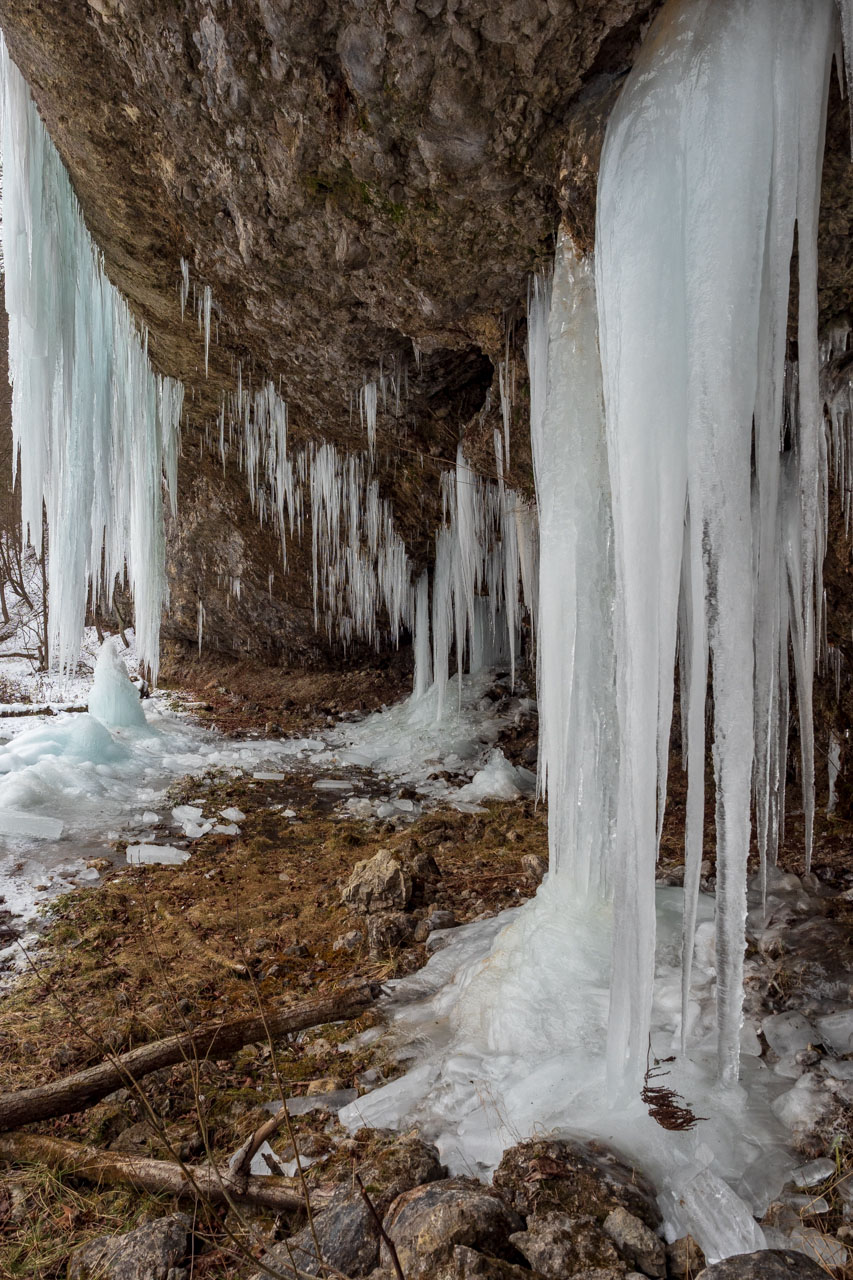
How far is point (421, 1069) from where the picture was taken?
2303 millimetres

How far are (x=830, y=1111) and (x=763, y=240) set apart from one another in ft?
7.68

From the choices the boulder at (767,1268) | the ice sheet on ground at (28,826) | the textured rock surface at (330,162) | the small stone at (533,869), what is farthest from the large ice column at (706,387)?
the ice sheet on ground at (28,826)

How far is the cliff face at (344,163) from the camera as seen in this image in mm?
2350

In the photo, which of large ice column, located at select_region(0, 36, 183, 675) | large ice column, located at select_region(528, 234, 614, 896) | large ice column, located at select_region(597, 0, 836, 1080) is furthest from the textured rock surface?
large ice column, located at select_region(528, 234, 614, 896)

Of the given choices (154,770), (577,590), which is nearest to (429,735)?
(154,770)

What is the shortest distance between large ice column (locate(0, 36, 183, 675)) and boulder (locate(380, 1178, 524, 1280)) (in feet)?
18.0

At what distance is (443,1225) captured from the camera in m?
1.43

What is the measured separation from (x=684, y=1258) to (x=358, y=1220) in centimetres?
68

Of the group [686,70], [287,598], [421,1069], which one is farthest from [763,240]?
[287,598]

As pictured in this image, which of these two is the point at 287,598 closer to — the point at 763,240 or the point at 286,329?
the point at 286,329

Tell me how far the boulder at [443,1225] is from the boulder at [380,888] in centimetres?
212

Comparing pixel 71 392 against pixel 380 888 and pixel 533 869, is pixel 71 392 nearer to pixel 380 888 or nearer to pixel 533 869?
pixel 380 888

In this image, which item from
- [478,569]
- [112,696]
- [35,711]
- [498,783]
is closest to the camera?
[498,783]

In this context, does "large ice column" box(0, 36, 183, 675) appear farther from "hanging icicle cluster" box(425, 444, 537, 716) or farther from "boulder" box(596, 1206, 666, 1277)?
"boulder" box(596, 1206, 666, 1277)
